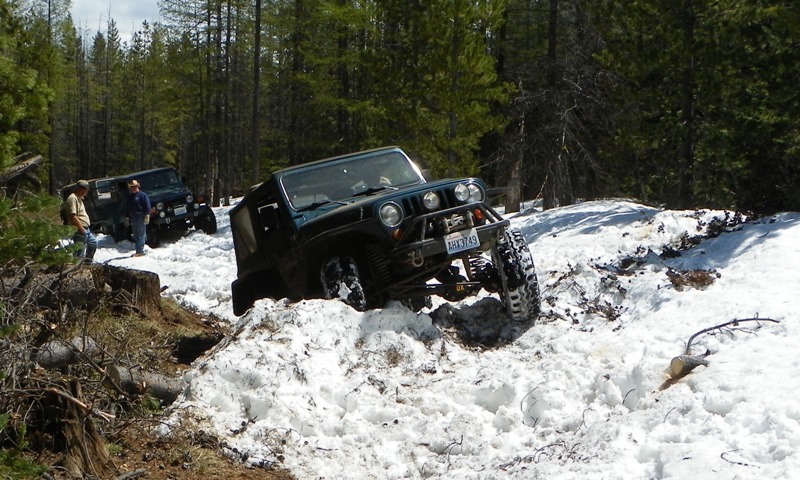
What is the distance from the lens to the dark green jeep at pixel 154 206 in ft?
65.0

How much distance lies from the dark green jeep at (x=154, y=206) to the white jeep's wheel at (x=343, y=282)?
12.4m

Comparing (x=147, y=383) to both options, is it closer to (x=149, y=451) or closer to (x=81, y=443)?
(x=149, y=451)

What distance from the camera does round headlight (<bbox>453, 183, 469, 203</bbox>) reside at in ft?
24.6

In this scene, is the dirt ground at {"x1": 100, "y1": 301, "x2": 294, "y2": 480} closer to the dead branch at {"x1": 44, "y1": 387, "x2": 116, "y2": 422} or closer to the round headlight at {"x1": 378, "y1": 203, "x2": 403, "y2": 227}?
the dead branch at {"x1": 44, "y1": 387, "x2": 116, "y2": 422}

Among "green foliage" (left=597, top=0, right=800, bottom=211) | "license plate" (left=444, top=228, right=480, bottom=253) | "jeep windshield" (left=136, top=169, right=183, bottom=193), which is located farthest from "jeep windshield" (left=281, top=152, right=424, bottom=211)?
"jeep windshield" (left=136, top=169, right=183, bottom=193)

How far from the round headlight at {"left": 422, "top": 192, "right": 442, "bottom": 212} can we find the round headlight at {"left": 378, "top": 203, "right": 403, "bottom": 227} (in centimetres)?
23

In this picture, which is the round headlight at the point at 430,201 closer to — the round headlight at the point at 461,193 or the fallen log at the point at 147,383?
the round headlight at the point at 461,193

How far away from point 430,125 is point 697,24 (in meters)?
6.24

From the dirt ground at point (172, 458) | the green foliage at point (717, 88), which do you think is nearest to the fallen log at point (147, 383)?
the dirt ground at point (172, 458)

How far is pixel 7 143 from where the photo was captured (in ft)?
15.4

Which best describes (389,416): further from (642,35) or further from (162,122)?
(162,122)

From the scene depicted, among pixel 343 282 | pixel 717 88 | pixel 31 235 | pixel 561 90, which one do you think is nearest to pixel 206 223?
pixel 561 90

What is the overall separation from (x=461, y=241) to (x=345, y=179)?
1.81 meters

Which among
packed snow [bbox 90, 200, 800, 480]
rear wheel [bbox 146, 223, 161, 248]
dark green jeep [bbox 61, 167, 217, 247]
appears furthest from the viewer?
dark green jeep [bbox 61, 167, 217, 247]
